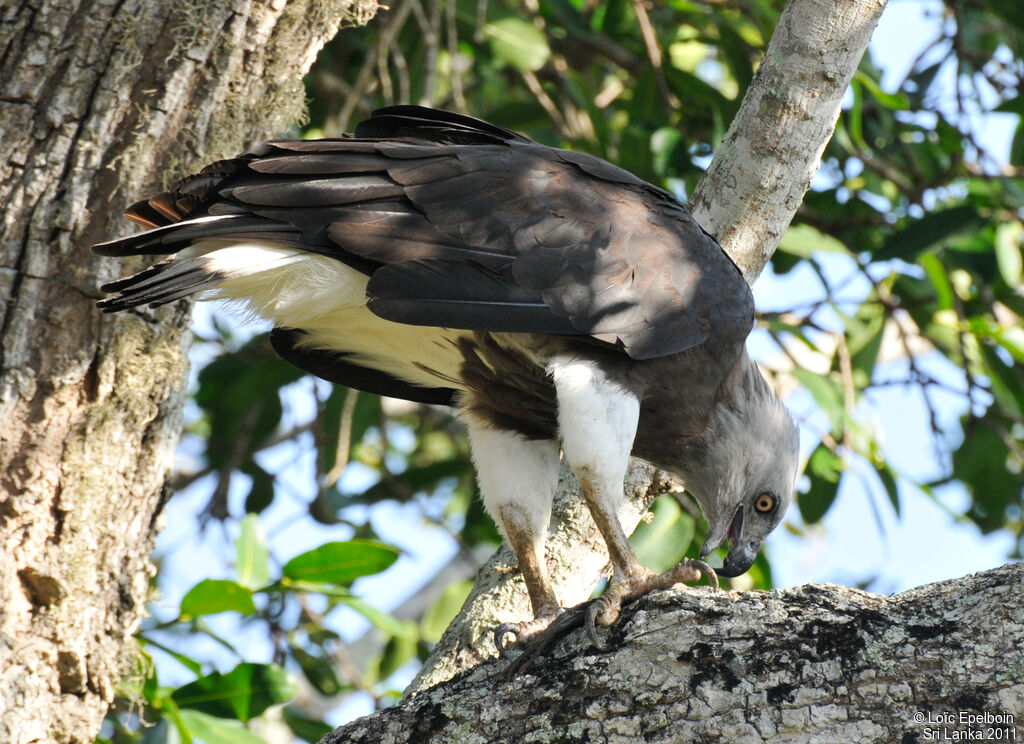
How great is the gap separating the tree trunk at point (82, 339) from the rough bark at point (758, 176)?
1146 mm

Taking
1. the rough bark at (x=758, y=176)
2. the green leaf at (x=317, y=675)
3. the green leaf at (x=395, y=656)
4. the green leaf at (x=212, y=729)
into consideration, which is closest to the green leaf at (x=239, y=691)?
the green leaf at (x=212, y=729)

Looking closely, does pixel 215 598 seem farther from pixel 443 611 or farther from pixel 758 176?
pixel 758 176

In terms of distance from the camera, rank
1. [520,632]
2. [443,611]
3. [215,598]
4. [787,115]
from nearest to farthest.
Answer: [520,632] → [787,115] → [215,598] → [443,611]

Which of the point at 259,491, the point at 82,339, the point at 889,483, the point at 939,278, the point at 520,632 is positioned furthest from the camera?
the point at 259,491

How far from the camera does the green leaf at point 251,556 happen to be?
4.26 metres

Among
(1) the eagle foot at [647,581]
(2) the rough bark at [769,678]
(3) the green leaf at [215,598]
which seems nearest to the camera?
(2) the rough bark at [769,678]

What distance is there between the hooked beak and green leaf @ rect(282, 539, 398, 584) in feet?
4.26

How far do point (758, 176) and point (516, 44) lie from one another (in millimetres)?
2206

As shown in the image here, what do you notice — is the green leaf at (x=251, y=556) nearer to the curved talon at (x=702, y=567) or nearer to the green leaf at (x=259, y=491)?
the green leaf at (x=259, y=491)

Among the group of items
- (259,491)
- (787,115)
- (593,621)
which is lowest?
(593,621)

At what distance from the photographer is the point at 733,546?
13.6 feet

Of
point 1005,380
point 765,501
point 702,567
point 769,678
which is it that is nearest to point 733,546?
point 765,501

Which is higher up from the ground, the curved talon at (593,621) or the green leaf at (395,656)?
the green leaf at (395,656)

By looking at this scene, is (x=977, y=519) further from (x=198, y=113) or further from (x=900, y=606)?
(x=198, y=113)
